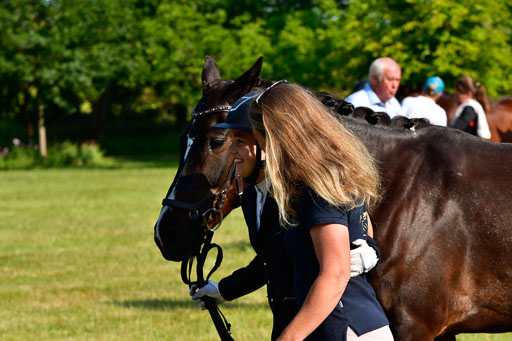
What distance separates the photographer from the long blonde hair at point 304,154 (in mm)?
2633

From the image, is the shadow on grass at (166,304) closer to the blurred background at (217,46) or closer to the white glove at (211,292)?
the white glove at (211,292)

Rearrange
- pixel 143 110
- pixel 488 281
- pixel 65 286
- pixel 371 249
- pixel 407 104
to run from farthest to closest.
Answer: pixel 143 110 → pixel 65 286 → pixel 407 104 → pixel 488 281 → pixel 371 249

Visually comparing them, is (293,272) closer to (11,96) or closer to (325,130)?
(325,130)

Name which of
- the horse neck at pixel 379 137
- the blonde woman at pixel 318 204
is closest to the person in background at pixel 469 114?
the horse neck at pixel 379 137

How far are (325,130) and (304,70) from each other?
28184 millimetres

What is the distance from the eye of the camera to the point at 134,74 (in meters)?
35.3

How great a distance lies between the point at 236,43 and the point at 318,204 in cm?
3282

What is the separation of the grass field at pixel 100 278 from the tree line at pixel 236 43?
12.6m

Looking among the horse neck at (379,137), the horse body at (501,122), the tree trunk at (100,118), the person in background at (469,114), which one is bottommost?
the tree trunk at (100,118)

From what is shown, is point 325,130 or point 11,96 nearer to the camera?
point 325,130

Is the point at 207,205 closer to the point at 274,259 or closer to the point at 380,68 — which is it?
the point at 274,259

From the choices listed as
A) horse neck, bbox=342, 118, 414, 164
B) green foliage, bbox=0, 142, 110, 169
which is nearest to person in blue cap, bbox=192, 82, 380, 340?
horse neck, bbox=342, 118, 414, 164

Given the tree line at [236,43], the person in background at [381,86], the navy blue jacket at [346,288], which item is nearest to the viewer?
the navy blue jacket at [346,288]

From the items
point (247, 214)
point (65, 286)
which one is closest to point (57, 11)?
point (65, 286)
